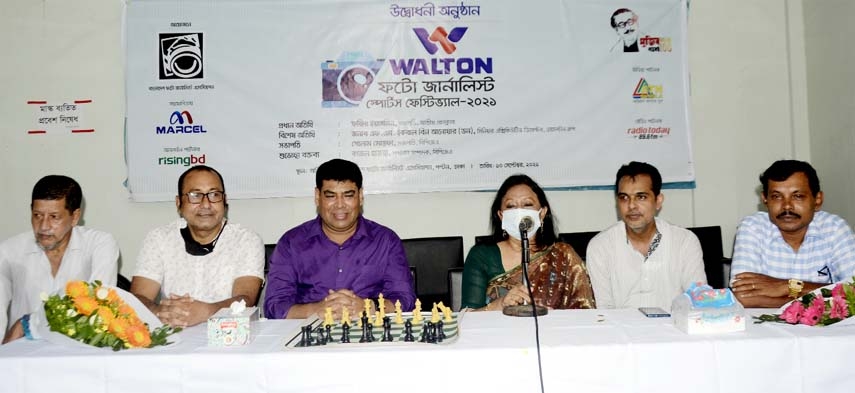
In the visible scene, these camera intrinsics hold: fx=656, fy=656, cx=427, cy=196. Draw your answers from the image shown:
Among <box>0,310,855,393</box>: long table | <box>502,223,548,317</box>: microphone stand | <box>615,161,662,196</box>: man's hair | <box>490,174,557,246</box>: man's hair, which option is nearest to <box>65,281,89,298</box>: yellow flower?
<box>0,310,855,393</box>: long table

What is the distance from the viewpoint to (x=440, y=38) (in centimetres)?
412

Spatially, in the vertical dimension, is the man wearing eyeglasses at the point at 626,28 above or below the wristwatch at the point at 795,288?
above

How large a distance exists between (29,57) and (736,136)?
457 cm

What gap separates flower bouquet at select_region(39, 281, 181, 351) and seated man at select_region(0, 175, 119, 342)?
995mm

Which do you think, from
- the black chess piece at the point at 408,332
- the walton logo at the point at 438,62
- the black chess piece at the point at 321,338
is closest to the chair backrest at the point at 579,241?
the walton logo at the point at 438,62

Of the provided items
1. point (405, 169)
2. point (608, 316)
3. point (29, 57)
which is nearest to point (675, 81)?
point (405, 169)

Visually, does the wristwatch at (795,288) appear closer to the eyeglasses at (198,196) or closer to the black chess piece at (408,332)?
the black chess piece at (408,332)

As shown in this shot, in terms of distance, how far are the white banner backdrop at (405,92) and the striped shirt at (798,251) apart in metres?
1.31

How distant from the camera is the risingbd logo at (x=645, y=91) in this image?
4180mm

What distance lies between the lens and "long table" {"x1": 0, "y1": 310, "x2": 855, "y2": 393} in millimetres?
1803

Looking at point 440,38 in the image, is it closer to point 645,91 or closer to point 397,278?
point 645,91

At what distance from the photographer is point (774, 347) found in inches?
72.2

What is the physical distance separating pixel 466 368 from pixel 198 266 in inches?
61.1

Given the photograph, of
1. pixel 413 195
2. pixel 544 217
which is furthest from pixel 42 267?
pixel 544 217
